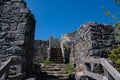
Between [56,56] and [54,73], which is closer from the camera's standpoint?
[54,73]

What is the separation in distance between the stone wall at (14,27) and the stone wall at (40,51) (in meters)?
9.43

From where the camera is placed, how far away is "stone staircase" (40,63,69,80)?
6.85 meters

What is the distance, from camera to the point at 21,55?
5.30 meters

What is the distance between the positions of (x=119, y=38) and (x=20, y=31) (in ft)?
9.97

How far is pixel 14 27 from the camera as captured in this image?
5.45 meters

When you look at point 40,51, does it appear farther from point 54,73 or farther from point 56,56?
point 54,73

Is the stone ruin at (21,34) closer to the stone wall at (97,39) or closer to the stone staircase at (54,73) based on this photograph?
the stone wall at (97,39)

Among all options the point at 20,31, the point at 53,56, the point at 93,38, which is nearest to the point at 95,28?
the point at 93,38

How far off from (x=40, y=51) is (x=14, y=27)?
1005 centimetres

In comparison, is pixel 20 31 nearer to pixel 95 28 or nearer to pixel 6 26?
pixel 6 26

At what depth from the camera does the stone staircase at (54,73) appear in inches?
270

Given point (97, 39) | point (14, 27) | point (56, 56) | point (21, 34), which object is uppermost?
point (14, 27)

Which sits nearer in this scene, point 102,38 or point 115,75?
point 115,75

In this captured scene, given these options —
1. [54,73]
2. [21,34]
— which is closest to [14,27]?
[21,34]
